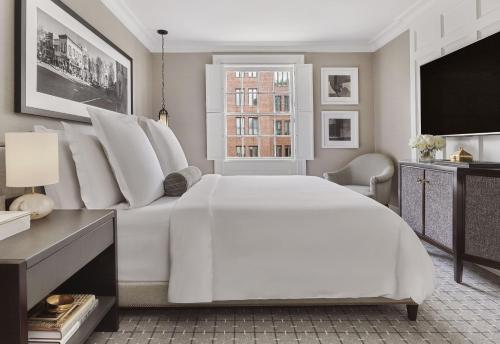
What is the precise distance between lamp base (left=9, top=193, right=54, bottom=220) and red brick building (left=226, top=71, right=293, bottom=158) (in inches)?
152

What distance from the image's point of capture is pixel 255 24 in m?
4.30

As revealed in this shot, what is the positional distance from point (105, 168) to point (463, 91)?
2943 millimetres

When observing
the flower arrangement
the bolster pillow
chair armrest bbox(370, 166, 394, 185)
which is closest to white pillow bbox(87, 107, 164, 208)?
the bolster pillow

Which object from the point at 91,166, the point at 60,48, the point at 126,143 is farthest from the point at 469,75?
the point at 60,48

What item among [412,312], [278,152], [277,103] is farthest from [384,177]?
[412,312]

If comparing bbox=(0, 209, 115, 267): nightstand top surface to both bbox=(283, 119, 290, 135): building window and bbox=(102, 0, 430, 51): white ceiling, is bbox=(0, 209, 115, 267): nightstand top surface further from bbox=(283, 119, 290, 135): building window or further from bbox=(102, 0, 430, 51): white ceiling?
bbox=(283, 119, 290, 135): building window

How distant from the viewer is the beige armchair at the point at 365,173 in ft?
14.1

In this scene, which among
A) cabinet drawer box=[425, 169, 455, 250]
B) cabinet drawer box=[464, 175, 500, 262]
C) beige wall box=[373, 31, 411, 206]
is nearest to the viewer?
cabinet drawer box=[464, 175, 500, 262]

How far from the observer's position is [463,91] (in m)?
3.04

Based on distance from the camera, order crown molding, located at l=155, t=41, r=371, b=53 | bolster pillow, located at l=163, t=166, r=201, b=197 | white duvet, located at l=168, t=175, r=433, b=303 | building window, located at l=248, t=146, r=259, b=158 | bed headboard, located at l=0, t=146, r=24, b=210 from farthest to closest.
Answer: building window, located at l=248, t=146, r=259, b=158
crown molding, located at l=155, t=41, r=371, b=53
bolster pillow, located at l=163, t=166, r=201, b=197
white duvet, located at l=168, t=175, r=433, b=303
bed headboard, located at l=0, t=146, r=24, b=210

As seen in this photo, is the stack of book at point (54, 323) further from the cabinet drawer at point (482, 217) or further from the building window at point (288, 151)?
the building window at point (288, 151)

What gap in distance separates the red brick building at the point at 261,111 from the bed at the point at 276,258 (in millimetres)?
3461

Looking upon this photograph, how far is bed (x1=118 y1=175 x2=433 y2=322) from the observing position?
183 centimetres

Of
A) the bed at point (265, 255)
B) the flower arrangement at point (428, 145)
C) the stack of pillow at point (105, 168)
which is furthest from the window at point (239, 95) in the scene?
the bed at point (265, 255)
